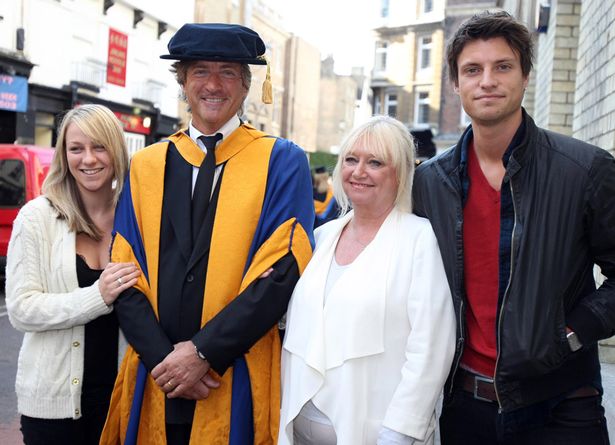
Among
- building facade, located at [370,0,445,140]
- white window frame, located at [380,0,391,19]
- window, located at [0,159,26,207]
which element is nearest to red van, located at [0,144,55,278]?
window, located at [0,159,26,207]

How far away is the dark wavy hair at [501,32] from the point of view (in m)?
2.16

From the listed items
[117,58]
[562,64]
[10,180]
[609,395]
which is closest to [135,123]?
[117,58]

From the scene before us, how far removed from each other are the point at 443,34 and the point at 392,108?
4.68m

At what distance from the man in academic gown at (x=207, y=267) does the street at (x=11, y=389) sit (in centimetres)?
172

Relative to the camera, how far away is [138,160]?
2564mm

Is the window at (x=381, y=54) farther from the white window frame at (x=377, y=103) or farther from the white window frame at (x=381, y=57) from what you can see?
the white window frame at (x=377, y=103)

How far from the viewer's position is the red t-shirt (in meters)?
2.14

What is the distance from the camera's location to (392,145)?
2.30 m

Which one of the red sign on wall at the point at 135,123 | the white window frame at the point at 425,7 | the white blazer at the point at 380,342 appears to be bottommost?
the white blazer at the point at 380,342

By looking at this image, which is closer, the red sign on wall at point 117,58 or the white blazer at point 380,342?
the white blazer at point 380,342

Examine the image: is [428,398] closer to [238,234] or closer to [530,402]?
[530,402]

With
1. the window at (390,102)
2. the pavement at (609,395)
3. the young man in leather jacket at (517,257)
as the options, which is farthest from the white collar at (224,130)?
the window at (390,102)

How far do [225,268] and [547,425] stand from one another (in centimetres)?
128

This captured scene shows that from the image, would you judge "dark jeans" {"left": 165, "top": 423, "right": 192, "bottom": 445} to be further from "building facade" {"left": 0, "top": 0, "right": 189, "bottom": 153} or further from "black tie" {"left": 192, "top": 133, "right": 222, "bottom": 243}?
"building facade" {"left": 0, "top": 0, "right": 189, "bottom": 153}
